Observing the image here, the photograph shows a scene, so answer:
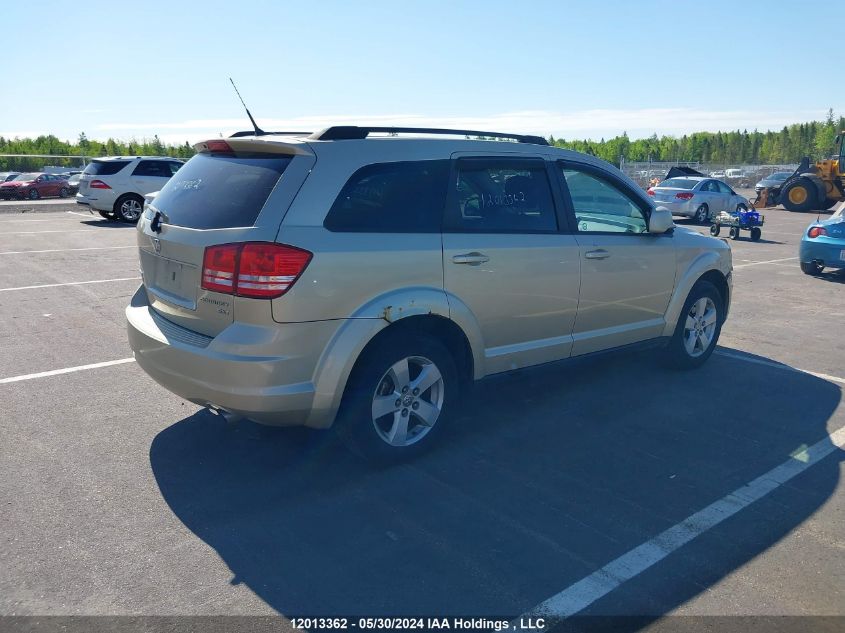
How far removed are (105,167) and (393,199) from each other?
16887 mm

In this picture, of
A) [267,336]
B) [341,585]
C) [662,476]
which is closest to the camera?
[341,585]

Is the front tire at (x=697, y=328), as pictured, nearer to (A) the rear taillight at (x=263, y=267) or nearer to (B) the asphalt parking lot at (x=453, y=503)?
(B) the asphalt parking lot at (x=453, y=503)

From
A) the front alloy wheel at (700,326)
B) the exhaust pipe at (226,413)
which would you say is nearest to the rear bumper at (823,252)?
the front alloy wheel at (700,326)

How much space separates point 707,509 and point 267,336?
101 inches

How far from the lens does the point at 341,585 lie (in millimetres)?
3166

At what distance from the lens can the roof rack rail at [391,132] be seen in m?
4.19

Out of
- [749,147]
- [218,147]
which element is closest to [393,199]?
[218,147]

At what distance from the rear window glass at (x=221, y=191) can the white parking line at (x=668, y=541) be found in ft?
7.94

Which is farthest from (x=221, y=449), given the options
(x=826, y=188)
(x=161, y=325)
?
(x=826, y=188)

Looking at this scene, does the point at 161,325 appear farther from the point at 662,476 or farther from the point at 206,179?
the point at 662,476

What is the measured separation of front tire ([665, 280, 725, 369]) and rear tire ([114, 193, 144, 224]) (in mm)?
16120

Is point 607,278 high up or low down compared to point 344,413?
up

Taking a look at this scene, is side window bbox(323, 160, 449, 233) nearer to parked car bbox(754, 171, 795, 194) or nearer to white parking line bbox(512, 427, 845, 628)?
white parking line bbox(512, 427, 845, 628)

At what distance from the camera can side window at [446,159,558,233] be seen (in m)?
4.58
